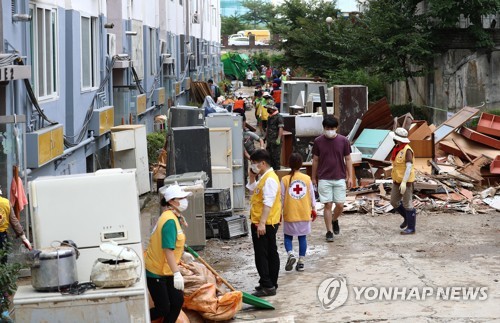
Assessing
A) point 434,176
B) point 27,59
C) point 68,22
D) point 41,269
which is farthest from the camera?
point 434,176

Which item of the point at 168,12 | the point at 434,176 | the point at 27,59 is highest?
the point at 168,12

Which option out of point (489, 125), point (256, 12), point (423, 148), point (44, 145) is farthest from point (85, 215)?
point (256, 12)

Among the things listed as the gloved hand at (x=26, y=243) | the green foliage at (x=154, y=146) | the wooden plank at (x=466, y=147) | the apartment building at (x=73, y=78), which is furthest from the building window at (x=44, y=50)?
the wooden plank at (x=466, y=147)

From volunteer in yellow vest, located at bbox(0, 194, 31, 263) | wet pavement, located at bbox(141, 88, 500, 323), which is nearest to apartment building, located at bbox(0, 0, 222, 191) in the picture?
volunteer in yellow vest, located at bbox(0, 194, 31, 263)

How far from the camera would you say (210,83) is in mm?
38531

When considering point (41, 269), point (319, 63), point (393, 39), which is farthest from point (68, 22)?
point (319, 63)

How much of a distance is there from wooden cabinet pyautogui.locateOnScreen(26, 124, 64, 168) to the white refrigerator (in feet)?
13.8

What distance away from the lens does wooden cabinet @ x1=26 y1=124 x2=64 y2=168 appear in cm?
1266

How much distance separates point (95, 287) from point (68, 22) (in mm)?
8649

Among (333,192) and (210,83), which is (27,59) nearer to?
(333,192)

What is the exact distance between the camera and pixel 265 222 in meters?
10.5

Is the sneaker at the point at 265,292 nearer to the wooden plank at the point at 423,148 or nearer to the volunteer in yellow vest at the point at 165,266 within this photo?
the volunteer in yellow vest at the point at 165,266

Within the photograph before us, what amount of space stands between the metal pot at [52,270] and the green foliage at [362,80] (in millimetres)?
24764

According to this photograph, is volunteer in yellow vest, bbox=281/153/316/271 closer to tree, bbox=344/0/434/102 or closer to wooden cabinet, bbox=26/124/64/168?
wooden cabinet, bbox=26/124/64/168
